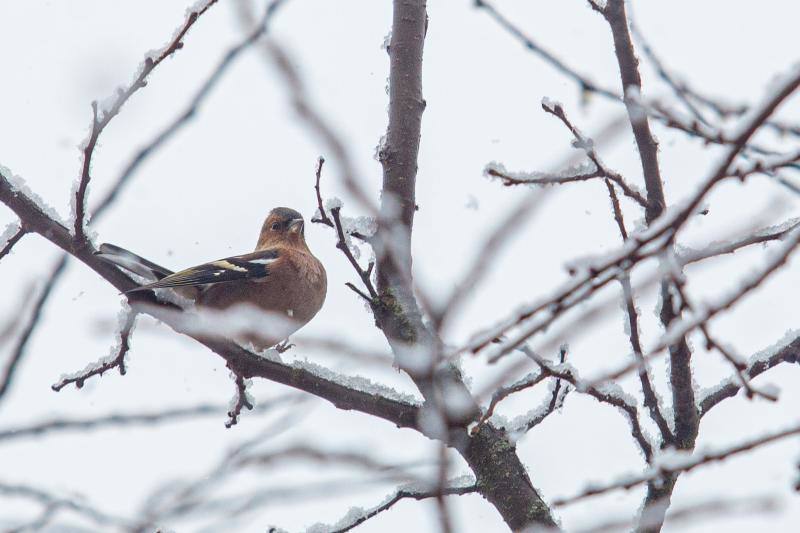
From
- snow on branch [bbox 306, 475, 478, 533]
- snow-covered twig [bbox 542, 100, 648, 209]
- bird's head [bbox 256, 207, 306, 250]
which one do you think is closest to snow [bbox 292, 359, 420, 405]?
snow on branch [bbox 306, 475, 478, 533]

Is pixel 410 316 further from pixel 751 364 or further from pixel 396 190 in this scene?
pixel 751 364

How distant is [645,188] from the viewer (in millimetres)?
2770

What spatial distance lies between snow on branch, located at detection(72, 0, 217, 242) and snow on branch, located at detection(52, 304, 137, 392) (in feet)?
1.87

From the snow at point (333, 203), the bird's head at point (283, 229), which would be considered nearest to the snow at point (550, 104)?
the snow at point (333, 203)

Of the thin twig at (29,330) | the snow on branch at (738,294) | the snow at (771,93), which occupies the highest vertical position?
the thin twig at (29,330)

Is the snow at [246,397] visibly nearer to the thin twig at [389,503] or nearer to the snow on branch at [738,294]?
the thin twig at [389,503]

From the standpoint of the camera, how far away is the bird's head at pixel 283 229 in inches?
275

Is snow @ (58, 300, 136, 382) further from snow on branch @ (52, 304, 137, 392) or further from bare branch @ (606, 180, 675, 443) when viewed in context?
bare branch @ (606, 180, 675, 443)

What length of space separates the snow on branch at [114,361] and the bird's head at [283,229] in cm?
324

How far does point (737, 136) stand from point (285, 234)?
573 cm

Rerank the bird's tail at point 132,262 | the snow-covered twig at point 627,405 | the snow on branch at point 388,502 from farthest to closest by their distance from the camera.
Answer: the bird's tail at point 132,262
the snow on branch at point 388,502
the snow-covered twig at point 627,405

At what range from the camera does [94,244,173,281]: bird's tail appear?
11.5ft

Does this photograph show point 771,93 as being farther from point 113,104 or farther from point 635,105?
point 113,104

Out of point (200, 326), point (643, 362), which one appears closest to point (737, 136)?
point (643, 362)
